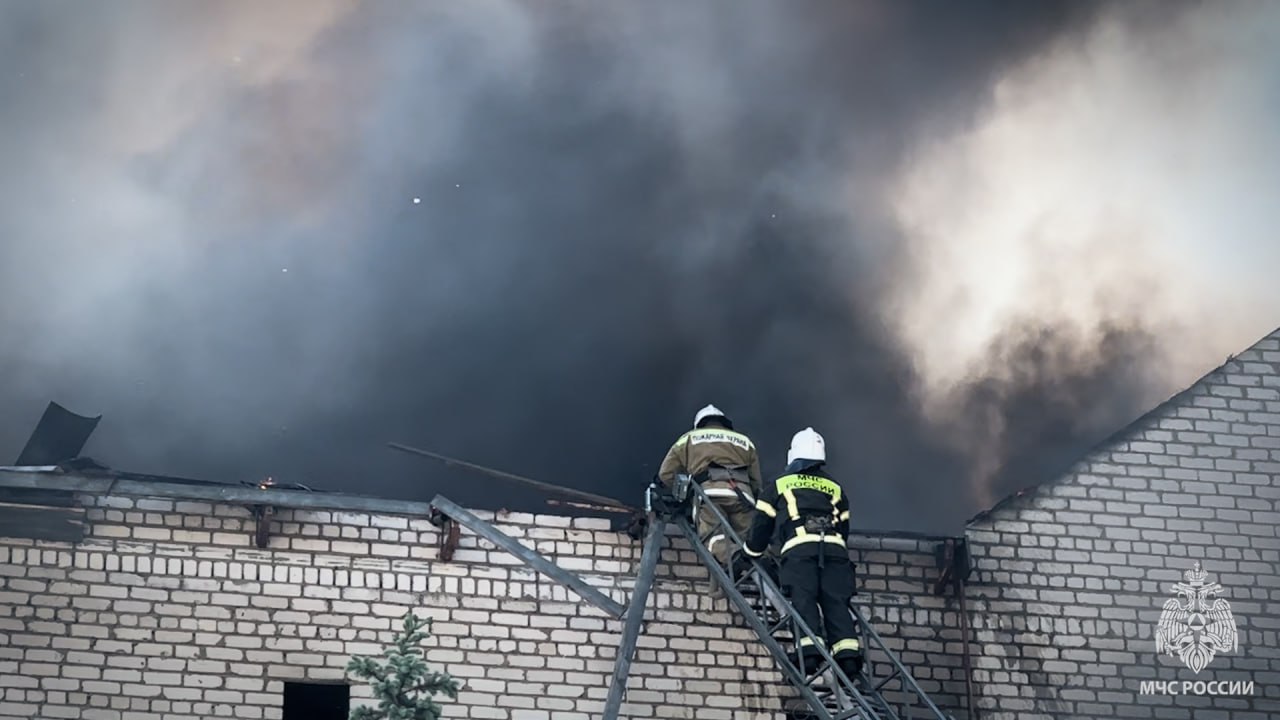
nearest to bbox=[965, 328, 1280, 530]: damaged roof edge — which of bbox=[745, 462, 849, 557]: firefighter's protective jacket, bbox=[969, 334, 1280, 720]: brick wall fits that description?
bbox=[969, 334, 1280, 720]: brick wall

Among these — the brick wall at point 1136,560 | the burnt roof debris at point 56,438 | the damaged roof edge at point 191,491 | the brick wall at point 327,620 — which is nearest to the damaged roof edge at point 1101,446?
the brick wall at point 1136,560

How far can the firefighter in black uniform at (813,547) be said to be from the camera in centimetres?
791

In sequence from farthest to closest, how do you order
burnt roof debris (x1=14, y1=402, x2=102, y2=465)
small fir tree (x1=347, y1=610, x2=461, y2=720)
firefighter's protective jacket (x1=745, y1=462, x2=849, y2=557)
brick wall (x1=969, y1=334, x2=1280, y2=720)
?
1. brick wall (x1=969, y1=334, x2=1280, y2=720)
2. burnt roof debris (x1=14, y1=402, x2=102, y2=465)
3. firefighter's protective jacket (x1=745, y1=462, x2=849, y2=557)
4. small fir tree (x1=347, y1=610, x2=461, y2=720)

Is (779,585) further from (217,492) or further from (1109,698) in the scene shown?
(217,492)

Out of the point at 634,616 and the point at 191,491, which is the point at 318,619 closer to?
the point at 191,491

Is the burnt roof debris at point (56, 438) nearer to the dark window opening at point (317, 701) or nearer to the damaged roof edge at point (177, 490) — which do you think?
the damaged roof edge at point (177, 490)

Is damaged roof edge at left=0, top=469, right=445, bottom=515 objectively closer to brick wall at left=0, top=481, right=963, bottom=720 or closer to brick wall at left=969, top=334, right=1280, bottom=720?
brick wall at left=0, top=481, right=963, bottom=720

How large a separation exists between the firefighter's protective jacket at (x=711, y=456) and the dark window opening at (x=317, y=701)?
2.60 meters

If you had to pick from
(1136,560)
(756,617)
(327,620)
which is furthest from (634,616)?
(1136,560)

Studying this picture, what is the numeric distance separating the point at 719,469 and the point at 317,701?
3111 mm

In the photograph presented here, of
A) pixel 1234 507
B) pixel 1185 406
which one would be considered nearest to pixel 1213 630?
pixel 1234 507

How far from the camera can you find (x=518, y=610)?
31.4ft

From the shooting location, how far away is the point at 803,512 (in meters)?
8.16

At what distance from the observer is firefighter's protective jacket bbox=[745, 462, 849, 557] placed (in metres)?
8.13
